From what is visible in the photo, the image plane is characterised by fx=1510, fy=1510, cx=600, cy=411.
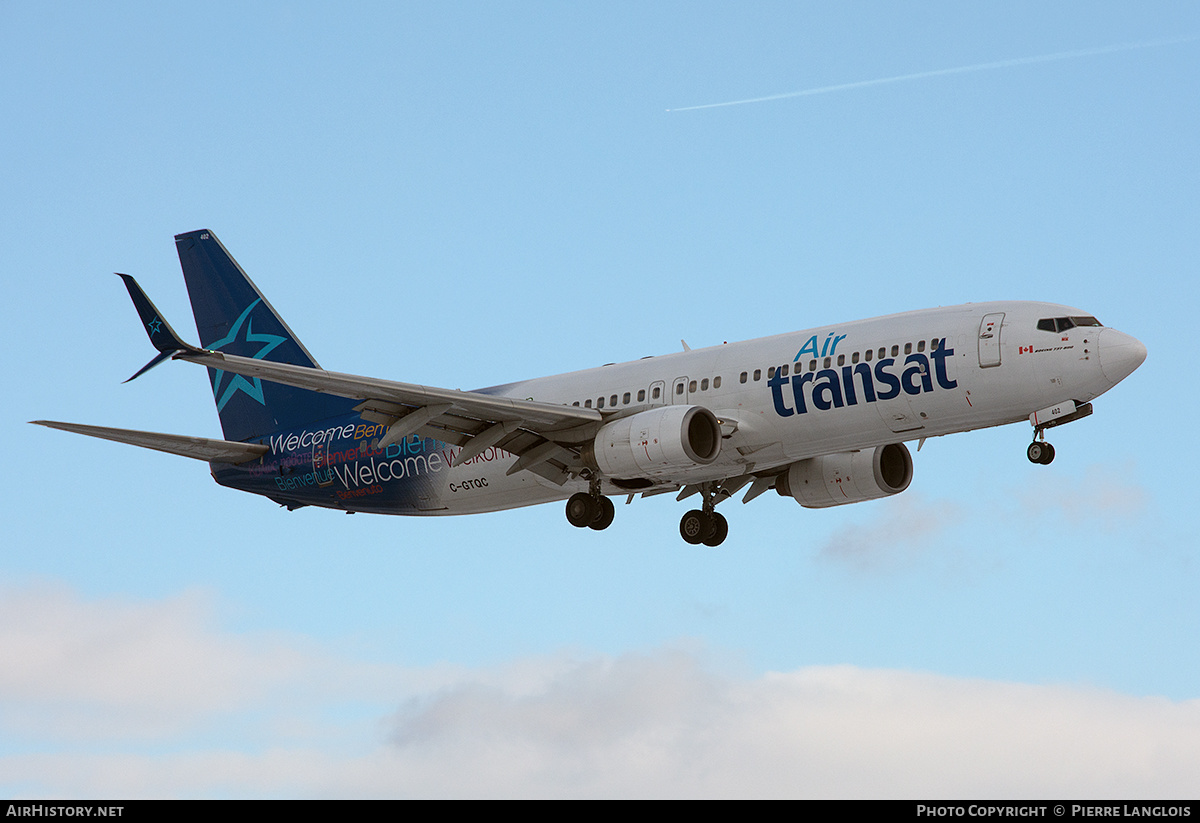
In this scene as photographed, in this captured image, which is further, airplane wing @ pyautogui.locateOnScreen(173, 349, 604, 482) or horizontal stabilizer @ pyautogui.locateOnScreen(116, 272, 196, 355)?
airplane wing @ pyautogui.locateOnScreen(173, 349, 604, 482)

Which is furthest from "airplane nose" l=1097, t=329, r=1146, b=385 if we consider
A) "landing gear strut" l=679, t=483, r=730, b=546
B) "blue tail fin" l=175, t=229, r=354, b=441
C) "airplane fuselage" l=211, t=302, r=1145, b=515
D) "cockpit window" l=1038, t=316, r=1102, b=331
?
"blue tail fin" l=175, t=229, r=354, b=441

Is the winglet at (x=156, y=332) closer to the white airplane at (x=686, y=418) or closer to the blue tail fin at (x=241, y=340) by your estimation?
the white airplane at (x=686, y=418)

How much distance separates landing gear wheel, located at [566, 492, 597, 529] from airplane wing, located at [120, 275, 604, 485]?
2.69 ft

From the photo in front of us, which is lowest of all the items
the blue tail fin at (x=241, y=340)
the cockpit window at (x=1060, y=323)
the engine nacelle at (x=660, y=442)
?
the engine nacelle at (x=660, y=442)

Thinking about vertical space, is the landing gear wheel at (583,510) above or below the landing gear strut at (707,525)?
below

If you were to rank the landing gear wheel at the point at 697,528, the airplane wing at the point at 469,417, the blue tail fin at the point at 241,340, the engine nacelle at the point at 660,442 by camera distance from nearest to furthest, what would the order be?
the airplane wing at the point at 469,417 < the engine nacelle at the point at 660,442 < the landing gear wheel at the point at 697,528 < the blue tail fin at the point at 241,340

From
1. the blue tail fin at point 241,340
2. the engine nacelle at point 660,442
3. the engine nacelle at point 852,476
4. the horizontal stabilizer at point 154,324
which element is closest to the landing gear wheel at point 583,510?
the engine nacelle at point 660,442

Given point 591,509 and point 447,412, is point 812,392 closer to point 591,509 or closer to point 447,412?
point 591,509

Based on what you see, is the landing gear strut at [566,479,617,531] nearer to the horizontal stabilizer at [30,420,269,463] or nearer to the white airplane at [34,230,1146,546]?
the white airplane at [34,230,1146,546]

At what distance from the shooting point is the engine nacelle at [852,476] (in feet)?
134

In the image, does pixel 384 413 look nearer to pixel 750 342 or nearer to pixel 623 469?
pixel 623 469

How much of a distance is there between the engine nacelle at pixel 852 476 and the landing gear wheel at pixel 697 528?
8.33 feet

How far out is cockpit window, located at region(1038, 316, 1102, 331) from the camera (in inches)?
1334
